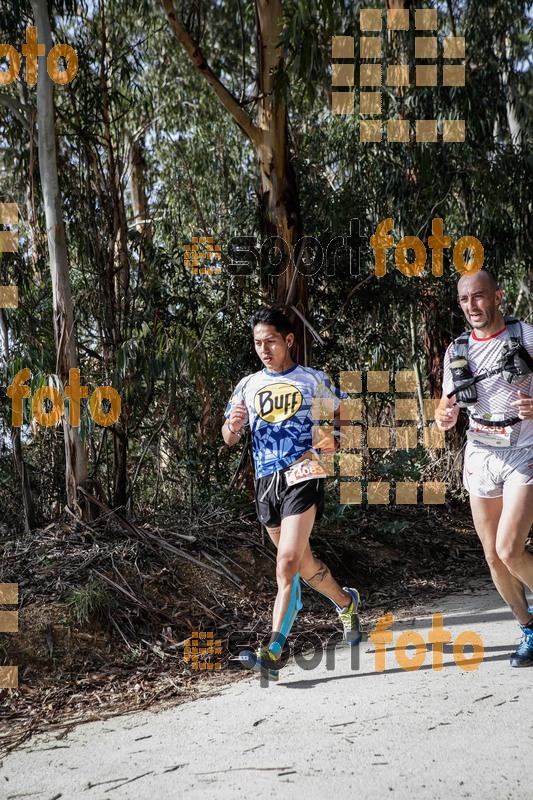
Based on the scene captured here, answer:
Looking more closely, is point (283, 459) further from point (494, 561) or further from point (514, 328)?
point (514, 328)

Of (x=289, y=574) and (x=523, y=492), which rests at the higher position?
(x=523, y=492)

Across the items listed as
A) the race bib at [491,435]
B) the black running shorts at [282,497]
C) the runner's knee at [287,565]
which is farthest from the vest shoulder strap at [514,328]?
the runner's knee at [287,565]

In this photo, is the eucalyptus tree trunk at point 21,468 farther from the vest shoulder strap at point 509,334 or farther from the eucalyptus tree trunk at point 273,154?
the vest shoulder strap at point 509,334

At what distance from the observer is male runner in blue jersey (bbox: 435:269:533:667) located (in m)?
4.38

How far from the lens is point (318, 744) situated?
3688mm

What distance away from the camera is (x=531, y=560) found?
448 cm

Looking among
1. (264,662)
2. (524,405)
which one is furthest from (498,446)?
(264,662)

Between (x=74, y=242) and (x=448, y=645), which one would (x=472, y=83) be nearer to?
(x=74, y=242)

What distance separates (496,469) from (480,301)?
0.88 meters

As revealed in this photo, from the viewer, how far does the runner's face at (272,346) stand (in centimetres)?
498

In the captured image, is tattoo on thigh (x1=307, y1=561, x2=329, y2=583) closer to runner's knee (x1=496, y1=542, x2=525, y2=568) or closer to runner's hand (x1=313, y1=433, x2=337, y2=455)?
runner's hand (x1=313, y1=433, x2=337, y2=455)

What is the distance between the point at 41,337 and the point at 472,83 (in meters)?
5.23

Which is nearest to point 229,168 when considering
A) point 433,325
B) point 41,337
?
point 433,325

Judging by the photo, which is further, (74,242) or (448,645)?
(74,242)
